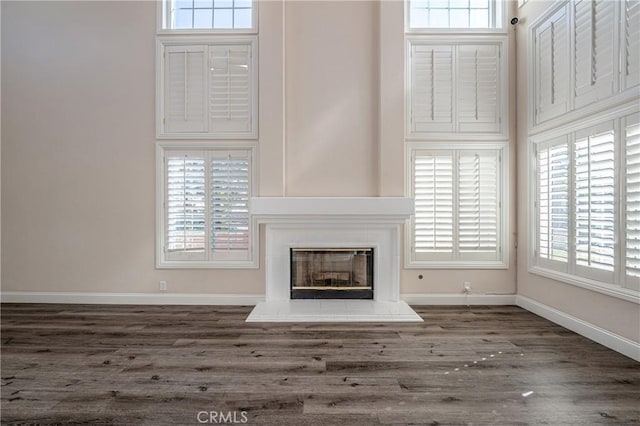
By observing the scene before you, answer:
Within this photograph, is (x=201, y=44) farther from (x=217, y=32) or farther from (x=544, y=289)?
(x=544, y=289)

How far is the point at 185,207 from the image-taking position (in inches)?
158

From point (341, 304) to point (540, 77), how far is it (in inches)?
125

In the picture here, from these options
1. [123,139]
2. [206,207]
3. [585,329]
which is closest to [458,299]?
[585,329]

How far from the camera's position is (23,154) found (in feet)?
13.3

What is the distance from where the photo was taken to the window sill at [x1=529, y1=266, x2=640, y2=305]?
2.52 m

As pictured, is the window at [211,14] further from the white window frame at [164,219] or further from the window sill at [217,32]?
the white window frame at [164,219]

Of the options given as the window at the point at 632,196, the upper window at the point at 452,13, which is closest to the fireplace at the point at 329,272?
the window at the point at 632,196

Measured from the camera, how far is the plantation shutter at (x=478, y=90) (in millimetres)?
3963

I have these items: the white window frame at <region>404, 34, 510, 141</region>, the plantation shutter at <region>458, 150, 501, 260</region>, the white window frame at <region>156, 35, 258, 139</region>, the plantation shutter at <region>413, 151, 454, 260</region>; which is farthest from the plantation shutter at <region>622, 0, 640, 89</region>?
A: the white window frame at <region>156, 35, 258, 139</region>

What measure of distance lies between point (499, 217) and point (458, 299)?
1.07 meters

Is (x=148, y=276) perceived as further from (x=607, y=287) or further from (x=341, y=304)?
(x=607, y=287)

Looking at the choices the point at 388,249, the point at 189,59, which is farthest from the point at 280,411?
the point at 189,59

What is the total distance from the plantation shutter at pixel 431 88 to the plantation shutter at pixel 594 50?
1.22m

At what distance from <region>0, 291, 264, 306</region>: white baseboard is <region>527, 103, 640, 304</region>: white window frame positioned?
3.07 metres
